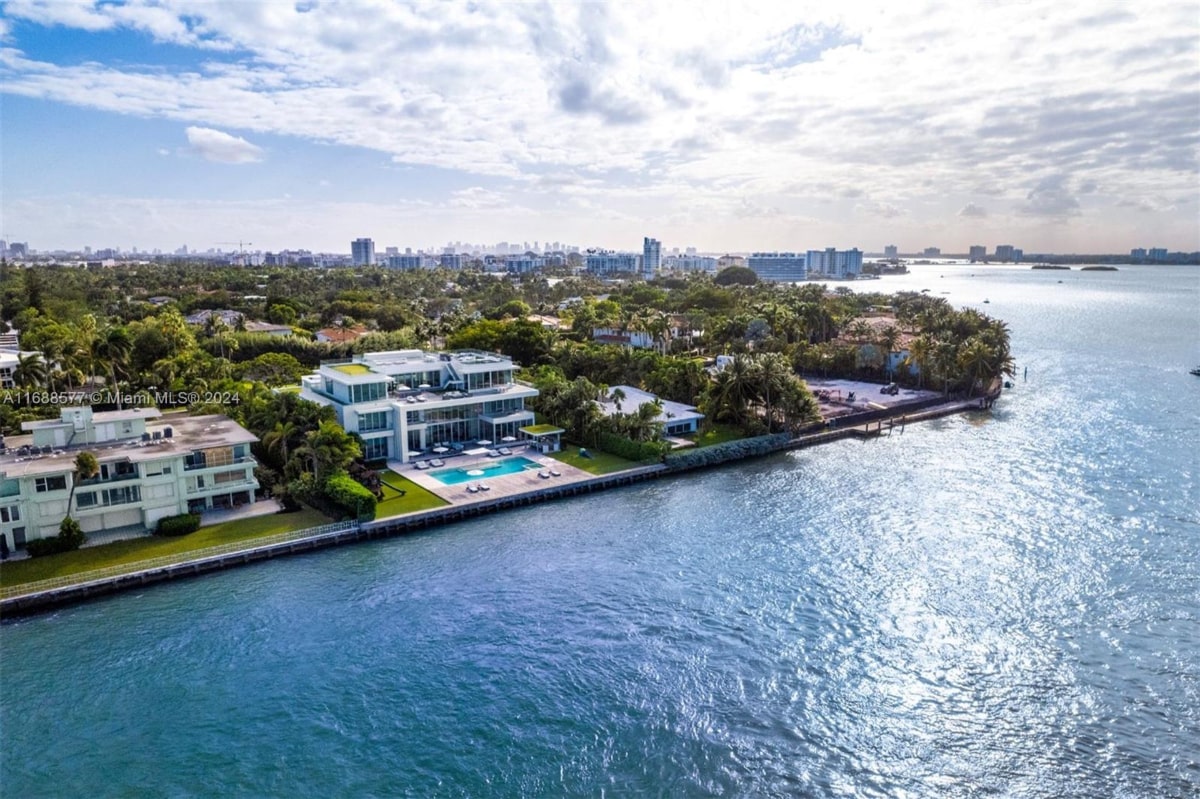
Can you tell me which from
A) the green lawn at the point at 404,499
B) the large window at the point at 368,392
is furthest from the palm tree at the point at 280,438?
the large window at the point at 368,392

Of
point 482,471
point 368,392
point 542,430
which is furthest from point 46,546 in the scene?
point 542,430

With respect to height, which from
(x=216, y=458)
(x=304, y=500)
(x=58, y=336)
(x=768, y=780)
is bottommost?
(x=768, y=780)

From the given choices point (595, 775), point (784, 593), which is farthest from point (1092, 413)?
point (595, 775)

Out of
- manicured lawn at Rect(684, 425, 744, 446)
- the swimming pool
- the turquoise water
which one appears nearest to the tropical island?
manicured lawn at Rect(684, 425, 744, 446)

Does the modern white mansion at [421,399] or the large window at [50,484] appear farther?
the modern white mansion at [421,399]

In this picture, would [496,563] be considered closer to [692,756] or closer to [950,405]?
[692,756]

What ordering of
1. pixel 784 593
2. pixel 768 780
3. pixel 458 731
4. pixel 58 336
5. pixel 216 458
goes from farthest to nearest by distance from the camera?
pixel 58 336 < pixel 216 458 < pixel 784 593 < pixel 458 731 < pixel 768 780

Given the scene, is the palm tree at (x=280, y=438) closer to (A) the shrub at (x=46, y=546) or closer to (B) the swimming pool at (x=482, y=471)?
(B) the swimming pool at (x=482, y=471)
